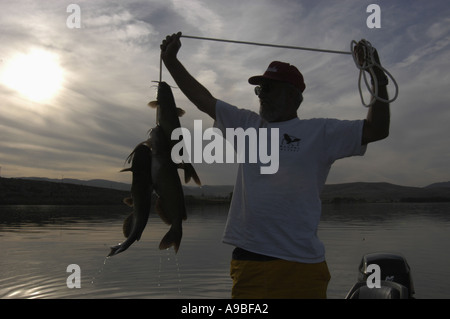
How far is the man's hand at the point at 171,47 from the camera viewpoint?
4449mm

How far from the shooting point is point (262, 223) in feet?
13.1

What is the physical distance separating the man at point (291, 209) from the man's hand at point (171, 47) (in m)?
1.37

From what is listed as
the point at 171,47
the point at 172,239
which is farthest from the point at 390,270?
the point at 171,47

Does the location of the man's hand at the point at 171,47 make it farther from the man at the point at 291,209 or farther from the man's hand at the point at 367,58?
the man's hand at the point at 367,58

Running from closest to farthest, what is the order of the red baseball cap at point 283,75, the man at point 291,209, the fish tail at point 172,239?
the fish tail at point 172,239
the man at point 291,209
the red baseball cap at point 283,75

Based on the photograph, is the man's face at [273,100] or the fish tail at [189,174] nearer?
the fish tail at [189,174]

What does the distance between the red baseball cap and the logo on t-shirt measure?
645 mm

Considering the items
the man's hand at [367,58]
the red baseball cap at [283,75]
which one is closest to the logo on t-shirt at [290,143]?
the red baseball cap at [283,75]

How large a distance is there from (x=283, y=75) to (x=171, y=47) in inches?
48.0

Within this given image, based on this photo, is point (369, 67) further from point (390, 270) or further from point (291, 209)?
point (390, 270)

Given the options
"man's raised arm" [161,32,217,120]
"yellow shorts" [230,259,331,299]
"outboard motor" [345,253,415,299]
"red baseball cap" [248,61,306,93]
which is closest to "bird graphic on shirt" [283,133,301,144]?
"red baseball cap" [248,61,306,93]

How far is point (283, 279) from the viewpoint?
3906mm

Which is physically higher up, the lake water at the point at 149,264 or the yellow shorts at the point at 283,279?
the yellow shorts at the point at 283,279
